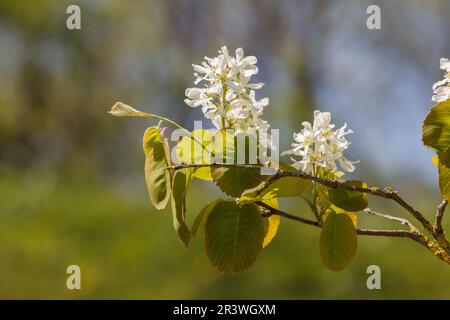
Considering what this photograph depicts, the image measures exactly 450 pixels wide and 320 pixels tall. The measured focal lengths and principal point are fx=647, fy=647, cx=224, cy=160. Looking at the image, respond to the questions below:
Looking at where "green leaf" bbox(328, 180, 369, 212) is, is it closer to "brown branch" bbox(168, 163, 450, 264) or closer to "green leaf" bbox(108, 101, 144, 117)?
"brown branch" bbox(168, 163, 450, 264)

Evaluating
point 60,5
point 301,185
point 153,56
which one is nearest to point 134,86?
point 153,56

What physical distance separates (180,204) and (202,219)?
0.05 metres

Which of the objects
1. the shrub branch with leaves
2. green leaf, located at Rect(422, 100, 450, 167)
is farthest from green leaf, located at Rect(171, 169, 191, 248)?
green leaf, located at Rect(422, 100, 450, 167)

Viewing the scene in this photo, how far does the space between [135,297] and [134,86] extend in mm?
2394

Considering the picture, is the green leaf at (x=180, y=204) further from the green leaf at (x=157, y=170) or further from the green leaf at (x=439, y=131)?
the green leaf at (x=439, y=131)

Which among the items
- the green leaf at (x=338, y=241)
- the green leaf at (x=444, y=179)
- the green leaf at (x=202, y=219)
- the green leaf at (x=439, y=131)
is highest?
the green leaf at (x=439, y=131)

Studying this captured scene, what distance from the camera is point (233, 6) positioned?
4336 mm

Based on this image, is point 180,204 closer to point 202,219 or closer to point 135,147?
point 202,219

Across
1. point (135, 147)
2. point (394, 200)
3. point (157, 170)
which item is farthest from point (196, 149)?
point (135, 147)

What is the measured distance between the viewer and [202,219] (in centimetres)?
45

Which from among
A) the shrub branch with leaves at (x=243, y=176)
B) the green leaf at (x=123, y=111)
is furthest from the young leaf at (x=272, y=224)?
the green leaf at (x=123, y=111)

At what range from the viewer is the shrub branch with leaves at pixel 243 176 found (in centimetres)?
41

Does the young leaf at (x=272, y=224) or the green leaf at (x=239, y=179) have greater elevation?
the green leaf at (x=239, y=179)
